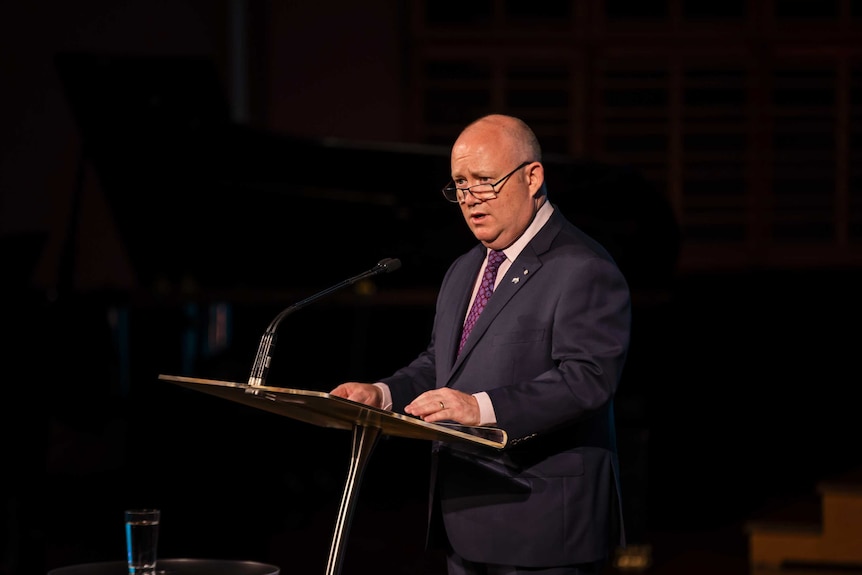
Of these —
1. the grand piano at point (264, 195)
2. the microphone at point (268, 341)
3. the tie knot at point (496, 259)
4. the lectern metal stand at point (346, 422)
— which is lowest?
the lectern metal stand at point (346, 422)

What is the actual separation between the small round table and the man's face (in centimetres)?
67

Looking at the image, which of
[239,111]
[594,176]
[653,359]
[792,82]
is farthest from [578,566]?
[792,82]

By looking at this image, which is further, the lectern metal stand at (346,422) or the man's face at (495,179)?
the man's face at (495,179)

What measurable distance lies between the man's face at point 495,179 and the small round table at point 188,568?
0.67 m

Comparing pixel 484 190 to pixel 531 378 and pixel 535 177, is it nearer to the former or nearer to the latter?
pixel 535 177

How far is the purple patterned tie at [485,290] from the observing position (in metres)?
2.20

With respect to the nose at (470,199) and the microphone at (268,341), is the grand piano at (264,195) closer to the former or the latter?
the nose at (470,199)

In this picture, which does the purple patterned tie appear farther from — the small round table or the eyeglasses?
the small round table

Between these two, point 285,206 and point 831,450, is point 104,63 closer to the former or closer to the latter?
point 285,206

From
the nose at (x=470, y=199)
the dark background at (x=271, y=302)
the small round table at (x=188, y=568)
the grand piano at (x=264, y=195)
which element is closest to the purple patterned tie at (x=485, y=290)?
the nose at (x=470, y=199)

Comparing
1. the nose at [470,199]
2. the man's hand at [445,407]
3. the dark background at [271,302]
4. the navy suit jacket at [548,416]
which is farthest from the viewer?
the dark background at [271,302]

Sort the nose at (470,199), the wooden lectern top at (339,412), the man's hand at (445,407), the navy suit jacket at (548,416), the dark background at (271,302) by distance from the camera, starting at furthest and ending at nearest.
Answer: the dark background at (271,302)
the nose at (470,199)
the navy suit jacket at (548,416)
the man's hand at (445,407)
the wooden lectern top at (339,412)

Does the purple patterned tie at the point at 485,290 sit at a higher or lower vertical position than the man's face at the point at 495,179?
lower

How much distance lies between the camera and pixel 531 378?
209 cm
